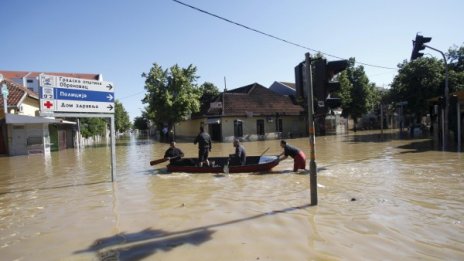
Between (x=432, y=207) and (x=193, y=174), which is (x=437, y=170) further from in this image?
(x=193, y=174)

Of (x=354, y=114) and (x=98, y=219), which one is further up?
(x=354, y=114)

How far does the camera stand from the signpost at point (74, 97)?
11.0m

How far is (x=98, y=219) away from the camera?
7418mm

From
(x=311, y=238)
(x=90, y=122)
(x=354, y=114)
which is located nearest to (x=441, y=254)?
(x=311, y=238)

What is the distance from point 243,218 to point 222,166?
20.6 feet

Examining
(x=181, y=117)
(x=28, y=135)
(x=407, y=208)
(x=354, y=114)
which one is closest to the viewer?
(x=407, y=208)

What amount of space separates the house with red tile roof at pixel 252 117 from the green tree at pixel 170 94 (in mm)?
2359

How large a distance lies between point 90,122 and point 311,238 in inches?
1898

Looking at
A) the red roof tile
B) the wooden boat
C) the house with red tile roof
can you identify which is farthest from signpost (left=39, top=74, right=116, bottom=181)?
the red roof tile

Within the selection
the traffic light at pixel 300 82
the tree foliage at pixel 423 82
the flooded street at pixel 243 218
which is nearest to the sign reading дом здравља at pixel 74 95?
the flooded street at pixel 243 218

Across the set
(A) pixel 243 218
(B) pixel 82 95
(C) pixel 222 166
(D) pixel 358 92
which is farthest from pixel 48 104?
(D) pixel 358 92

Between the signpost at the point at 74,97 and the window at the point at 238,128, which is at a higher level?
the signpost at the point at 74,97

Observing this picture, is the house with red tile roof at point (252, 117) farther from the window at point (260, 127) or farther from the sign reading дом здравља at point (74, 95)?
the sign reading дом здравља at point (74, 95)

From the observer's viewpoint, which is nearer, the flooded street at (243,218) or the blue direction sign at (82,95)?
the flooded street at (243,218)
